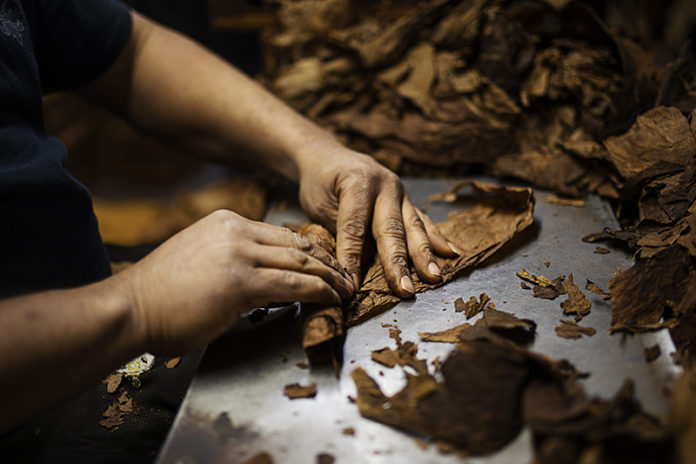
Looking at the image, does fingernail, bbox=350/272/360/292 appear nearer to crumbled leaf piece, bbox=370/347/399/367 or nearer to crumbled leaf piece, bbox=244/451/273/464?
crumbled leaf piece, bbox=370/347/399/367

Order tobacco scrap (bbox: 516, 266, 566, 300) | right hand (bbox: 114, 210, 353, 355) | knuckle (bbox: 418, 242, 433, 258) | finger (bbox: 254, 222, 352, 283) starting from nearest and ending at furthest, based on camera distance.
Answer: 1. right hand (bbox: 114, 210, 353, 355)
2. finger (bbox: 254, 222, 352, 283)
3. tobacco scrap (bbox: 516, 266, 566, 300)
4. knuckle (bbox: 418, 242, 433, 258)

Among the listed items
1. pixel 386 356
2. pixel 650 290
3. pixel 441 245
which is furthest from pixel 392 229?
pixel 650 290

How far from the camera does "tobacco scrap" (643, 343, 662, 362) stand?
0.94 metres

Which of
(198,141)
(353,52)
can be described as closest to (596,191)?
(353,52)

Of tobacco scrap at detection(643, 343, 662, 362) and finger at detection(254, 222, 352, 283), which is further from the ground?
finger at detection(254, 222, 352, 283)

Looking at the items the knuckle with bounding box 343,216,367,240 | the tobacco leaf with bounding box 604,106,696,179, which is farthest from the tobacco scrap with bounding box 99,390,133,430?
the tobacco leaf with bounding box 604,106,696,179

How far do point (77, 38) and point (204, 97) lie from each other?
394 mm

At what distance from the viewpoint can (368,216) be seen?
1299mm

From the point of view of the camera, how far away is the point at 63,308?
86 centimetres

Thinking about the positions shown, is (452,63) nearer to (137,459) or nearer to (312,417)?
(312,417)

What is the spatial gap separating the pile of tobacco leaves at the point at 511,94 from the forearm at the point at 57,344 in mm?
1141

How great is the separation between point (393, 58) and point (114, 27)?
1.10 metres

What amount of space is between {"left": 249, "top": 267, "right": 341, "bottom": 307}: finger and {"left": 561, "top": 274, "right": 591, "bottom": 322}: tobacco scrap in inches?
21.3

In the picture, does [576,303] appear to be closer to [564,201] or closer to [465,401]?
[465,401]
